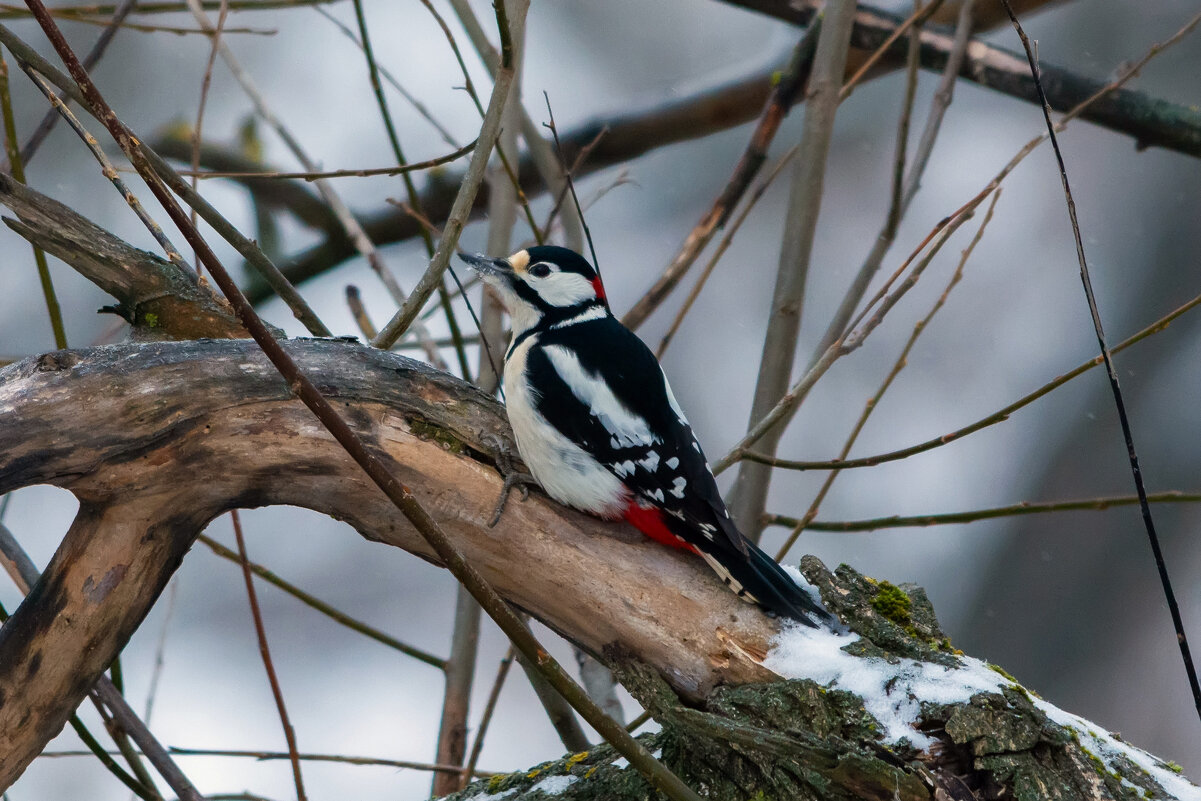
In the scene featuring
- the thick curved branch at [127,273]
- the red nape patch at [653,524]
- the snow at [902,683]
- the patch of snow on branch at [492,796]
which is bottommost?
the patch of snow on branch at [492,796]

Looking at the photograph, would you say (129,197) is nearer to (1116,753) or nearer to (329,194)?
(329,194)

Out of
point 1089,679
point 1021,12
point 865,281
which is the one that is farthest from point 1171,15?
point 865,281

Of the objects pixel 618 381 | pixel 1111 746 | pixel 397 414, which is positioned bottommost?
pixel 1111 746

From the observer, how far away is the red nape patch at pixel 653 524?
167 centimetres

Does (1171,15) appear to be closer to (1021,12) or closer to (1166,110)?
(1021,12)

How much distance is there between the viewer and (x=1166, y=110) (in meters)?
3.00

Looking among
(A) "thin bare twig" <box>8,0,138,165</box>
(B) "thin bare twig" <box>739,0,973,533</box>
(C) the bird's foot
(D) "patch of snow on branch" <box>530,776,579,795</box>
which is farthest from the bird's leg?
(A) "thin bare twig" <box>8,0,138,165</box>

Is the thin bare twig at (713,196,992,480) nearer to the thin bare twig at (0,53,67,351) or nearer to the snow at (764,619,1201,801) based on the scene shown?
the snow at (764,619,1201,801)

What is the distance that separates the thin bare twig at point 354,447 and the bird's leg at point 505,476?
1.53 feet

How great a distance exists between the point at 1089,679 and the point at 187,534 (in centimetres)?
534

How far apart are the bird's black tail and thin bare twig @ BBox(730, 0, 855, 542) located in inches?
29.2

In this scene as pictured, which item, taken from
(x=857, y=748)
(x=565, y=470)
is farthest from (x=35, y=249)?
(x=857, y=748)

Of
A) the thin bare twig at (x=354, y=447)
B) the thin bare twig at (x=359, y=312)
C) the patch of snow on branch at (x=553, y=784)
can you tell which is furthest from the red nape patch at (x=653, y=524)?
the thin bare twig at (x=359, y=312)

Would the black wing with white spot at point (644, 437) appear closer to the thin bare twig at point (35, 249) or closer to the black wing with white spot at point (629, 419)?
the black wing with white spot at point (629, 419)
